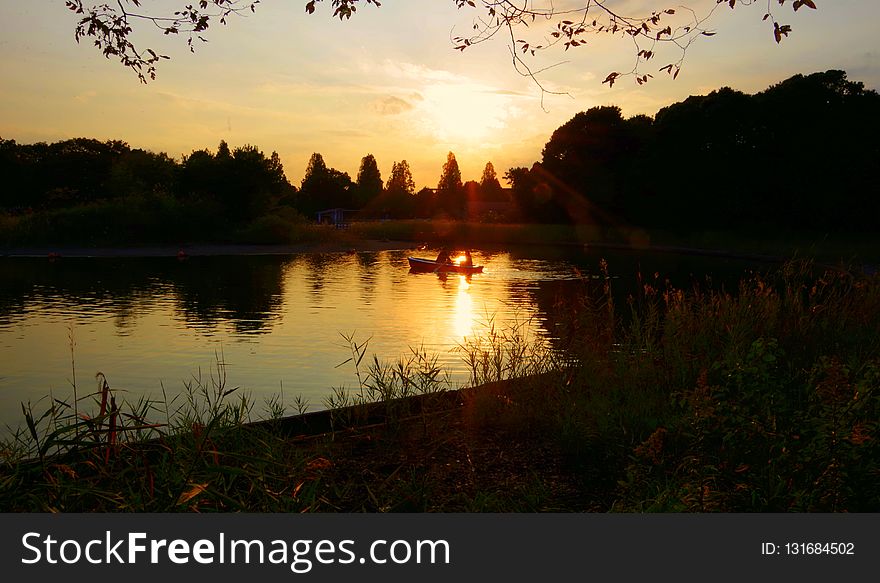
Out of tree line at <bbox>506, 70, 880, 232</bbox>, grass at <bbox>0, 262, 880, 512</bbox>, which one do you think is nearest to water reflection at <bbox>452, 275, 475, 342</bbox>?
grass at <bbox>0, 262, 880, 512</bbox>

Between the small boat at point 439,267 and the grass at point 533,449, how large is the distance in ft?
76.5

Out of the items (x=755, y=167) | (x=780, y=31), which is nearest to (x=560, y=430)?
(x=780, y=31)

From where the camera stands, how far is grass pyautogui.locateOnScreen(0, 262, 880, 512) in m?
4.16

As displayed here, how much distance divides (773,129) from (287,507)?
54852mm

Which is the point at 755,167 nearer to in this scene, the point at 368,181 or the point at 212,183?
the point at 212,183

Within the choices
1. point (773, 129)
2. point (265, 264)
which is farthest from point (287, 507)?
point (773, 129)

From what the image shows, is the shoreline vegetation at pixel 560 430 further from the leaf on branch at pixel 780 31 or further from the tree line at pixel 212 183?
the tree line at pixel 212 183

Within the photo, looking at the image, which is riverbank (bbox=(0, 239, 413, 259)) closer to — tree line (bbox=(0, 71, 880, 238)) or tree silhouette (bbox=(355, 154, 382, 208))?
tree line (bbox=(0, 71, 880, 238))

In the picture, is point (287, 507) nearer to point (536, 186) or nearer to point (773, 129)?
point (773, 129)

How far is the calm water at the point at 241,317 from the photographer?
36.3 feet

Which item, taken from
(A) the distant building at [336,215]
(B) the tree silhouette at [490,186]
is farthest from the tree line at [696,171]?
(B) the tree silhouette at [490,186]

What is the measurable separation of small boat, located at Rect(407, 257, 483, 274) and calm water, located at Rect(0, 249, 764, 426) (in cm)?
65

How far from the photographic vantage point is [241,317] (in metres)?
17.5

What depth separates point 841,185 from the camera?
47.5 meters
